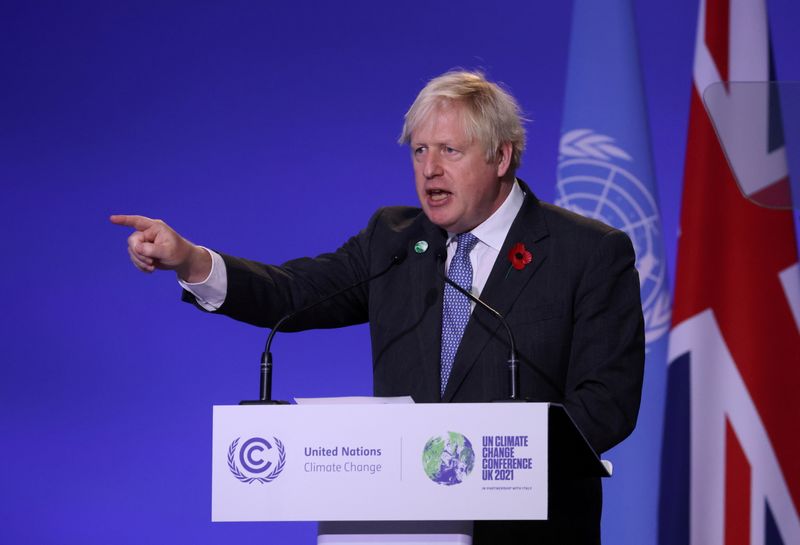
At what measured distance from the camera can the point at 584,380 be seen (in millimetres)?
1998

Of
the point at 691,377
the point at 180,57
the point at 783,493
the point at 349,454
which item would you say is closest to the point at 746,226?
the point at 691,377

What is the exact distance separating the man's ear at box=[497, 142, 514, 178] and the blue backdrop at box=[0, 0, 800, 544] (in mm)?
1397

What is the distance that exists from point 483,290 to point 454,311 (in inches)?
3.2

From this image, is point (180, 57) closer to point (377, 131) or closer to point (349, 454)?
point (377, 131)

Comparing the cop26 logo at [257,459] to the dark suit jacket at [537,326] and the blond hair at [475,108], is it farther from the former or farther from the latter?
the blond hair at [475,108]

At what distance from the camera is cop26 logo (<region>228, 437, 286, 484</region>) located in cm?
148

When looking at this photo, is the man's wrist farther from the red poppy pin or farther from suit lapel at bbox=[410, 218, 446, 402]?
the red poppy pin

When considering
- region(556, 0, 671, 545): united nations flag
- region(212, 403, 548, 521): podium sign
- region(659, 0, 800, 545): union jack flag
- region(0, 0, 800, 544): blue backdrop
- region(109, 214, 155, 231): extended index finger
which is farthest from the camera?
region(0, 0, 800, 544): blue backdrop

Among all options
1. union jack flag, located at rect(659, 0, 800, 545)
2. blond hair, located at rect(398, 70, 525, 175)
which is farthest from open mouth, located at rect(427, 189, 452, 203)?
union jack flag, located at rect(659, 0, 800, 545)

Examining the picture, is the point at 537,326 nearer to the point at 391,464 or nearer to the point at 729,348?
the point at 391,464

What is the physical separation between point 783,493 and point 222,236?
200 cm

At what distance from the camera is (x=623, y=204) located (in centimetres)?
344

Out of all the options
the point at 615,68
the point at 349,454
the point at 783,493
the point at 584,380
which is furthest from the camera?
the point at 615,68

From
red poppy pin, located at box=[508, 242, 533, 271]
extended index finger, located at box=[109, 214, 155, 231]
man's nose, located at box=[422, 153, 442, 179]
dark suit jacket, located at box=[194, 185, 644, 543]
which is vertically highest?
man's nose, located at box=[422, 153, 442, 179]
